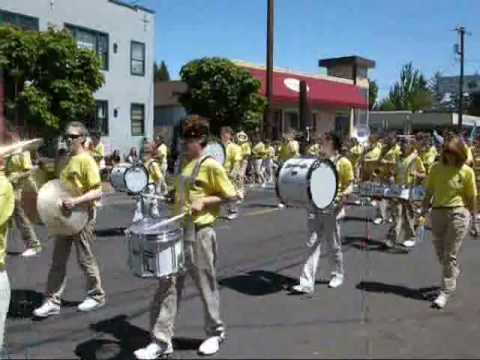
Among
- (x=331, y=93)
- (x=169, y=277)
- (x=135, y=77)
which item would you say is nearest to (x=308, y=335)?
(x=169, y=277)

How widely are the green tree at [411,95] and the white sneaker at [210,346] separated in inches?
2688

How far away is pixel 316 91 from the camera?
38156 mm

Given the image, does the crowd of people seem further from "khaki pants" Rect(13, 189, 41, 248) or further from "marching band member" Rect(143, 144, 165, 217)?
"marching band member" Rect(143, 144, 165, 217)

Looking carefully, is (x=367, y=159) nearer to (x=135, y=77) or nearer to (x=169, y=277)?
(x=169, y=277)

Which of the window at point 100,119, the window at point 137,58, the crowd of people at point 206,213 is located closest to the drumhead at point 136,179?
the crowd of people at point 206,213

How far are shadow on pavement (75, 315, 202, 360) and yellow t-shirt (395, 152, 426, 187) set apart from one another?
17.6 ft

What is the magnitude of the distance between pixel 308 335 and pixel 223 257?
3.69m

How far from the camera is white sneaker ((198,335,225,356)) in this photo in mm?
5002

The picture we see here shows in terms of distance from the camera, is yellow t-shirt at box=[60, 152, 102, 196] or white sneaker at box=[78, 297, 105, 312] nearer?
yellow t-shirt at box=[60, 152, 102, 196]

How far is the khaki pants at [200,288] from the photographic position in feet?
16.2

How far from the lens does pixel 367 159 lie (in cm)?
1299

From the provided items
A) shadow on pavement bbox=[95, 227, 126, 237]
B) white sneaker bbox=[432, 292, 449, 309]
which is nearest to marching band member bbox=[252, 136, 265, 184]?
shadow on pavement bbox=[95, 227, 126, 237]

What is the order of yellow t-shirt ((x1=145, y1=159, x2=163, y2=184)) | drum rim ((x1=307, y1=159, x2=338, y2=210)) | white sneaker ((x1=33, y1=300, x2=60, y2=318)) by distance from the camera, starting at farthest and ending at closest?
yellow t-shirt ((x1=145, y1=159, x2=163, y2=184)) < drum rim ((x1=307, y1=159, x2=338, y2=210)) < white sneaker ((x1=33, y1=300, x2=60, y2=318))

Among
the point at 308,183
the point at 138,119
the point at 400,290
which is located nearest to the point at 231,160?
the point at 400,290
